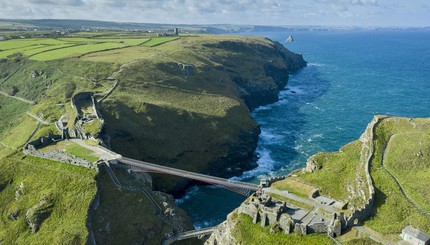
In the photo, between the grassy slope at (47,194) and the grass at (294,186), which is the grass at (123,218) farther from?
the grass at (294,186)

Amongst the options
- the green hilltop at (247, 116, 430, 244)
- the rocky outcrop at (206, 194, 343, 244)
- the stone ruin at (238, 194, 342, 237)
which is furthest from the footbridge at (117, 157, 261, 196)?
the stone ruin at (238, 194, 342, 237)

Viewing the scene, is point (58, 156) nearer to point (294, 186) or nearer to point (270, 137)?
point (294, 186)

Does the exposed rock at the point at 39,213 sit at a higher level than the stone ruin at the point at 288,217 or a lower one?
lower

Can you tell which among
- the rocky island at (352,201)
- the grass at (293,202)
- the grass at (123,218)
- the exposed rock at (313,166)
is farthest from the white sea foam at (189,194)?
the grass at (293,202)

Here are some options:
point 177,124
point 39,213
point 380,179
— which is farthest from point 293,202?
point 177,124

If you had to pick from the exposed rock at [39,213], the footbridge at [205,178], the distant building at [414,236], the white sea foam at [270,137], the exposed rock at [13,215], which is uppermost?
the distant building at [414,236]

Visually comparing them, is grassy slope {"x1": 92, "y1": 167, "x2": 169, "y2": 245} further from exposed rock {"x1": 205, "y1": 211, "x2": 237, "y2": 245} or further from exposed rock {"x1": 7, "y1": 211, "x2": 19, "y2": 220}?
exposed rock {"x1": 7, "y1": 211, "x2": 19, "y2": 220}
